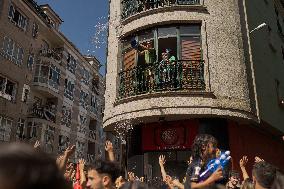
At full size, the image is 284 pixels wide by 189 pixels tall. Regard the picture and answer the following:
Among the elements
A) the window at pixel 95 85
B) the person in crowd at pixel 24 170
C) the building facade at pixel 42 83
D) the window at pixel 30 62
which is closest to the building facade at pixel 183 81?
the person in crowd at pixel 24 170

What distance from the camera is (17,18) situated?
92.5 ft

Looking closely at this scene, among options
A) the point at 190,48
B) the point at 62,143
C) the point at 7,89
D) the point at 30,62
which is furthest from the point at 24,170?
the point at 62,143

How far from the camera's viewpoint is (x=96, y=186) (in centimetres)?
438

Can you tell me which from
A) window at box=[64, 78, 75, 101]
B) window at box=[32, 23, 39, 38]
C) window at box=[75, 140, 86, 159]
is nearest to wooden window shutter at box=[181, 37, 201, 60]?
window at box=[32, 23, 39, 38]

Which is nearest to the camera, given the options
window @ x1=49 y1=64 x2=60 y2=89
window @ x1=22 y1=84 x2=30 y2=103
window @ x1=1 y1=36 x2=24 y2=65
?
window @ x1=1 y1=36 x2=24 y2=65

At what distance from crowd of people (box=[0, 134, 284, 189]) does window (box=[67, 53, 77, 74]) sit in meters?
32.7

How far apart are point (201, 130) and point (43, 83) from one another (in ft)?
74.6

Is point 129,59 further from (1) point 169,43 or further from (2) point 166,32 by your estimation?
(2) point 166,32

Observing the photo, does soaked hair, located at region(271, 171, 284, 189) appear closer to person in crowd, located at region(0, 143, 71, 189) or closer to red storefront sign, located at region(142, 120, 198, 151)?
person in crowd, located at region(0, 143, 71, 189)

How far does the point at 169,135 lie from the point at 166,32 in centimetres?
362

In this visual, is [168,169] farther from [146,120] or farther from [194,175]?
[194,175]

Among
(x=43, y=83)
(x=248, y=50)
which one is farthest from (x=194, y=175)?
(x=43, y=83)

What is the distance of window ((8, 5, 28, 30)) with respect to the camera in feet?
89.0

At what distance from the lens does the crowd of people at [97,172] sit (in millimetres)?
947
